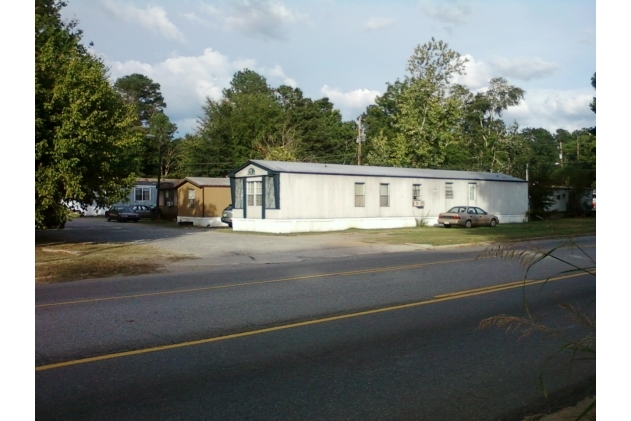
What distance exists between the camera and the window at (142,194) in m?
61.8

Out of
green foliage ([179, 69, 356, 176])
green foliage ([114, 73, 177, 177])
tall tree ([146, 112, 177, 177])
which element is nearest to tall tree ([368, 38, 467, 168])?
green foliage ([179, 69, 356, 176])

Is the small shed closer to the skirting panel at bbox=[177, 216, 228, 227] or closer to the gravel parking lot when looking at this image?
the skirting panel at bbox=[177, 216, 228, 227]

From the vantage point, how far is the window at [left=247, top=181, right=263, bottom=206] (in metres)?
31.8

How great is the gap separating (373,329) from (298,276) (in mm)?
5892

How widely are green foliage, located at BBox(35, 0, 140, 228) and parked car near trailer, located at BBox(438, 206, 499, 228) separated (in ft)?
62.3

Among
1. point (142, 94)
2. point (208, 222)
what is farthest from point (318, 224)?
point (142, 94)

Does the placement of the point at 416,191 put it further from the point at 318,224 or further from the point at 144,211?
the point at 144,211

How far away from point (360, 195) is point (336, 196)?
176cm

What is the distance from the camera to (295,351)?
7078 millimetres

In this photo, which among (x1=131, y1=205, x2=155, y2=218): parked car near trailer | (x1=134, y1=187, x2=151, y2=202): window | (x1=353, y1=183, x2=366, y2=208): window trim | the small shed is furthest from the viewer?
(x1=134, y1=187, x2=151, y2=202): window

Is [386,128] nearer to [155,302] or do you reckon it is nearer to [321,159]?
[321,159]

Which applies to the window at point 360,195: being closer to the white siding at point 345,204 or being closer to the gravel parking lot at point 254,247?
the white siding at point 345,204

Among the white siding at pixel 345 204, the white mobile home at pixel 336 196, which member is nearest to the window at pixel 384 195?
the white mobile home at pixel 336 196
